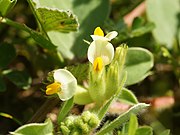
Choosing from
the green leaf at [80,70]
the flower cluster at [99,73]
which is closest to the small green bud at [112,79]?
the flower cluster at [99,73]

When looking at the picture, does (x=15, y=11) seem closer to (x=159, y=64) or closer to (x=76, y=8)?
(x=76, y=8)

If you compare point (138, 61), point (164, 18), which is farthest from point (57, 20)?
point (164, 18)

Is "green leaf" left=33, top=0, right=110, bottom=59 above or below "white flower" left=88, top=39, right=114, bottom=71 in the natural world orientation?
above

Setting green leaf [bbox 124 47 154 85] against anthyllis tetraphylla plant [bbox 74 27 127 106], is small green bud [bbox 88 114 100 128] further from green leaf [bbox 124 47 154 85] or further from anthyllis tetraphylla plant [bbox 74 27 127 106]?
green leaf [bbox 124 47 154 85]

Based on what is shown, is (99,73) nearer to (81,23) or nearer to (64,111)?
(64,111)

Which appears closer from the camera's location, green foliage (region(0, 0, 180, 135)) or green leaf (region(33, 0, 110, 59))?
green foliage (region(0, 0, 180, 135))

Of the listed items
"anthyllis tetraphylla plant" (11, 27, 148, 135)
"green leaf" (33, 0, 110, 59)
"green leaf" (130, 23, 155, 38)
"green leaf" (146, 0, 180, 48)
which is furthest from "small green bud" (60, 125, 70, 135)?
"green leaf" (146, 0, 180, 48)
